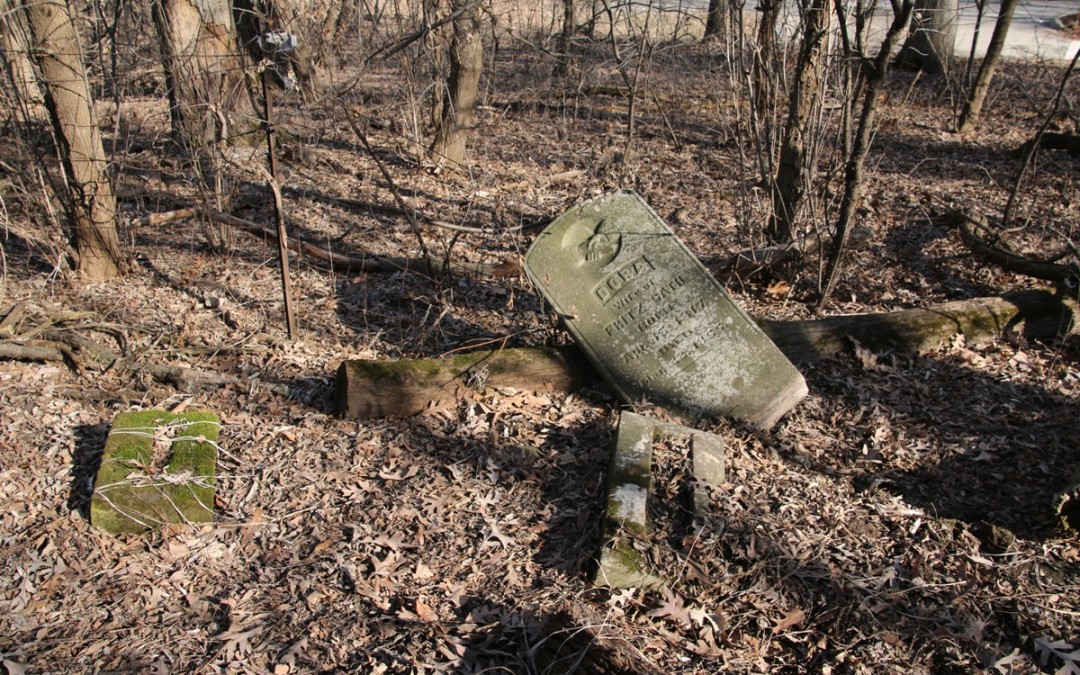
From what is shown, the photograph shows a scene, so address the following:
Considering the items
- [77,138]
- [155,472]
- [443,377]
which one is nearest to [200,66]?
[77,138]

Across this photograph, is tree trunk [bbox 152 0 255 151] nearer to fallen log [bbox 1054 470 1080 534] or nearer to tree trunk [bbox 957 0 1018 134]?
fallen log [bbox 1054 470 1080 534]

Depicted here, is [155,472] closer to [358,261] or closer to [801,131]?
[358,261]

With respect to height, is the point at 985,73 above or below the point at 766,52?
below

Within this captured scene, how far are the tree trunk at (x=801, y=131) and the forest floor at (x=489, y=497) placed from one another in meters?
0.32

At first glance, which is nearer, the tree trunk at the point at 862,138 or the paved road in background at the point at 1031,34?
the tree trunk at the point at 862,138

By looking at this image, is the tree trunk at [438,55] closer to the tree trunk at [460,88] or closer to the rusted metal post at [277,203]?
the tree trunk at [460,88]

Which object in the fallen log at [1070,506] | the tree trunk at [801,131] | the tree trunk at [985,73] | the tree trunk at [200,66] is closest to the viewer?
the fallen log at [1070,506]

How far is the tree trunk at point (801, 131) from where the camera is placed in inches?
235

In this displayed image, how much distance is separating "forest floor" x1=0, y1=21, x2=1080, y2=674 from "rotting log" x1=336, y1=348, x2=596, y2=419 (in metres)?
0.12

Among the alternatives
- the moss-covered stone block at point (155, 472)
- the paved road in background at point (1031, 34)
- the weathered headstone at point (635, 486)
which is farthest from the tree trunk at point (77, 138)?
the paved road in background at point (1031, 34)

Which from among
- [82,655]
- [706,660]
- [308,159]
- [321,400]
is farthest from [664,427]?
[308,159]

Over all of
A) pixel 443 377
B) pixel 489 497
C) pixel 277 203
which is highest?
pixel 277 203

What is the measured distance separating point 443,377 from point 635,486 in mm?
1532

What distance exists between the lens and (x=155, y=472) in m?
4.09
